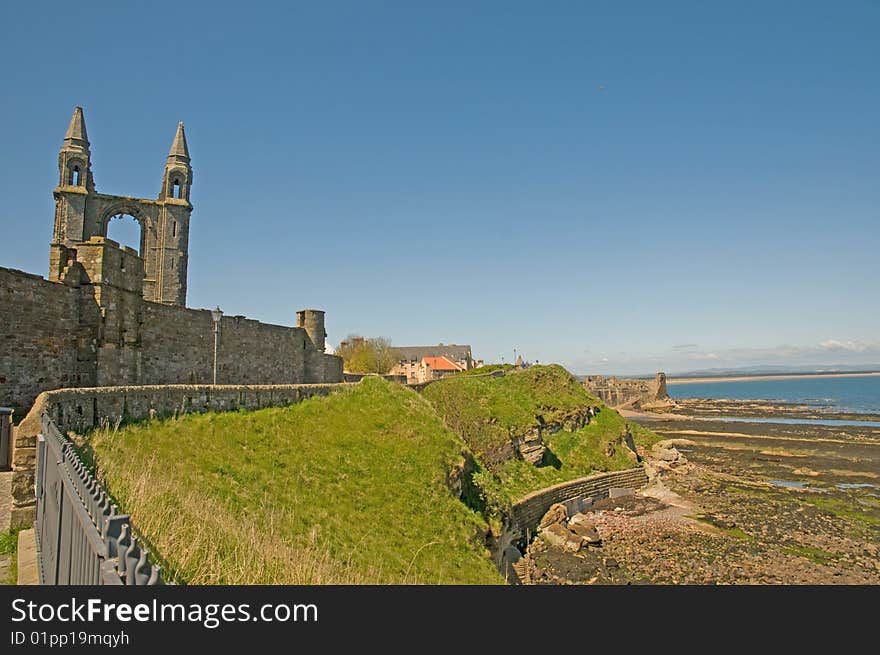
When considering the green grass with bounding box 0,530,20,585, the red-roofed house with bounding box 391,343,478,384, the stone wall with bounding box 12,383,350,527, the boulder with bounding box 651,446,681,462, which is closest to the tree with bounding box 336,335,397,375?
the red-roofed house with bounding box 391,343,478,384

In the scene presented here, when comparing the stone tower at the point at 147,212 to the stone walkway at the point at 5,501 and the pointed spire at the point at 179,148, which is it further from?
the stone walkway at the point at 5,501

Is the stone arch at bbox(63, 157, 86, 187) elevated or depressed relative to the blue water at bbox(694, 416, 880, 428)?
elevated

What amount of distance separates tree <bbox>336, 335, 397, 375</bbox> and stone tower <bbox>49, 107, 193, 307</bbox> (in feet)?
88.2

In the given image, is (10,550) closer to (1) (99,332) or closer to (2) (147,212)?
(1) (99,332)

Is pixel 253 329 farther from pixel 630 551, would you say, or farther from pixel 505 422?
pixel 630 551

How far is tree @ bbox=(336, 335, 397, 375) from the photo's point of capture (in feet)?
219

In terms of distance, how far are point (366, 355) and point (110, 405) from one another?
5452 cm

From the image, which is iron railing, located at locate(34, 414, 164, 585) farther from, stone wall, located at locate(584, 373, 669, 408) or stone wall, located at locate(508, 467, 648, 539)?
stone wall, located at locate(584, 373, 669, 408)

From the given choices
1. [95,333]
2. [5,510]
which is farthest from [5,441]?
[95,333]

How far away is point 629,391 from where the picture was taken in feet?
389

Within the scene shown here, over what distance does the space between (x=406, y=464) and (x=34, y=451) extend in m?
11.1
